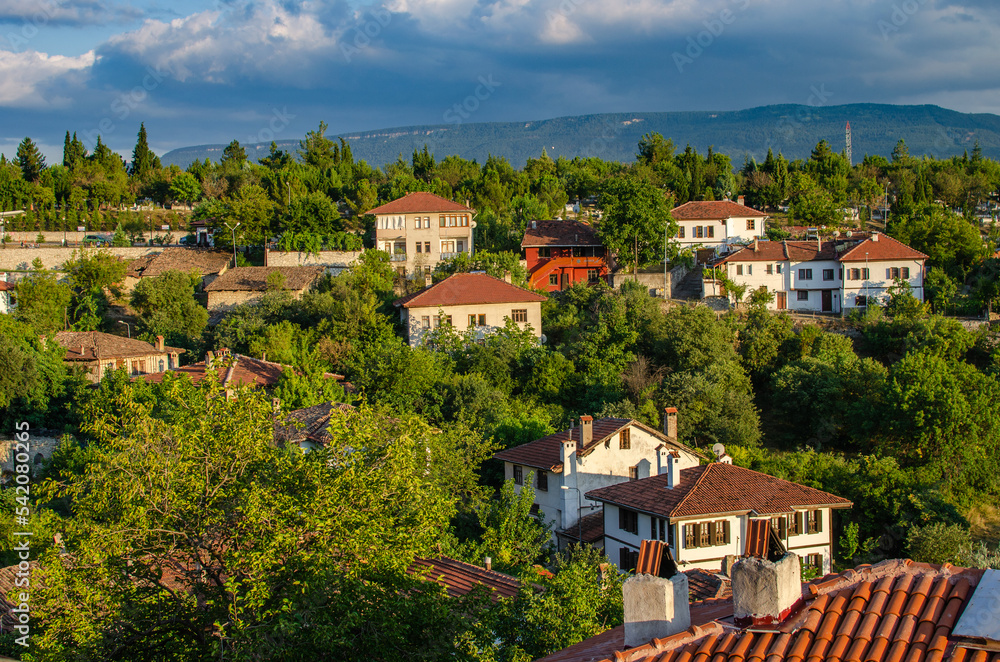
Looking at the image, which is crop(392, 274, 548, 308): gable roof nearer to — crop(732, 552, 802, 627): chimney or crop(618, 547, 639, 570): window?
crop(618, 547, 639, 570): window

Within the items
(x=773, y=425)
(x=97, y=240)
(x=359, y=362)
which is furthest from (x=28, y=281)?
(x=773, y=425)

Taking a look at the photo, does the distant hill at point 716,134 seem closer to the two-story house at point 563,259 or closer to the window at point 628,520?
the two-story house at point 563,259

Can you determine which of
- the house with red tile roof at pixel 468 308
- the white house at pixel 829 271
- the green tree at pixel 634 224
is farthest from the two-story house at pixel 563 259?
the house with red tile roof at pixel 468 308

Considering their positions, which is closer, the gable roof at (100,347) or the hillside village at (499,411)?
the hillside village at (499,411)

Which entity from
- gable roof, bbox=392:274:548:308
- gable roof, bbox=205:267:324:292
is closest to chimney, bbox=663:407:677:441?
gable roof, bbox=392:274:548:308

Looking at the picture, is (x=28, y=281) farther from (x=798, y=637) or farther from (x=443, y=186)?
(x=798, y=637)
